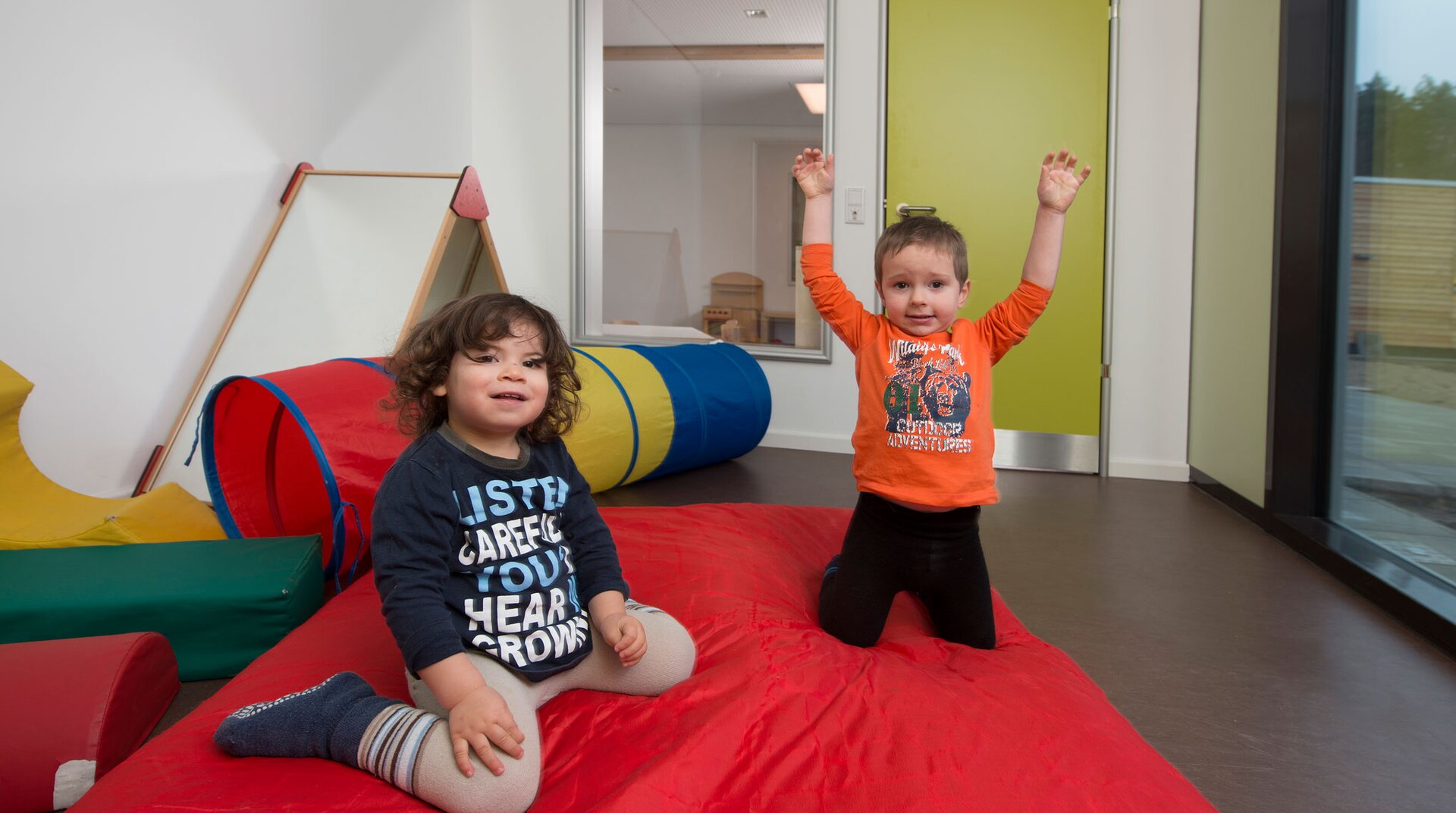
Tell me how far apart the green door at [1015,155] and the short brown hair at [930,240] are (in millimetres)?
2494

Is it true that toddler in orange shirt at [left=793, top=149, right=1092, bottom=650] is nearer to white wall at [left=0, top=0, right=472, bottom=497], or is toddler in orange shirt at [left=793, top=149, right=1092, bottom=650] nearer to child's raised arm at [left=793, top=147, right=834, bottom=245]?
child's raised arm at [left=793, top=147, right=834, bottom=245]

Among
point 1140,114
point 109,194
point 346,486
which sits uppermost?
point 1140,114

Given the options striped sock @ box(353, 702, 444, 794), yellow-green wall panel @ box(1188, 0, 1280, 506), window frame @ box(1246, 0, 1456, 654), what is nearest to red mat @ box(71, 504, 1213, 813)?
striped sock @ box(353, 702, 444, 794)

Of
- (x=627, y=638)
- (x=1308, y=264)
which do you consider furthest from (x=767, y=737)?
(x=1308, y=264)

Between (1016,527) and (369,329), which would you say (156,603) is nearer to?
(369,329)

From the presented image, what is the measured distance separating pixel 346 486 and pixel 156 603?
451 mm

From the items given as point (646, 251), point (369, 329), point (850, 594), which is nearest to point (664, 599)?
point (850, 594)

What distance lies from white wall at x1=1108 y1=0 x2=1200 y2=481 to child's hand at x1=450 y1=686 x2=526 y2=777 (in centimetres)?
369

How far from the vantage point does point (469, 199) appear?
124 inches

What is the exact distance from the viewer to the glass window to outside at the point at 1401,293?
2383 millimetres

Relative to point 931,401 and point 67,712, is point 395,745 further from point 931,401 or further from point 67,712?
point 931,401

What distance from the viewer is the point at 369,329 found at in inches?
120

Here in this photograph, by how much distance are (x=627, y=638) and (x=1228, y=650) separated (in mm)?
1488

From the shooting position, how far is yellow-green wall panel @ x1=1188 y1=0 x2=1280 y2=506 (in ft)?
10.8
